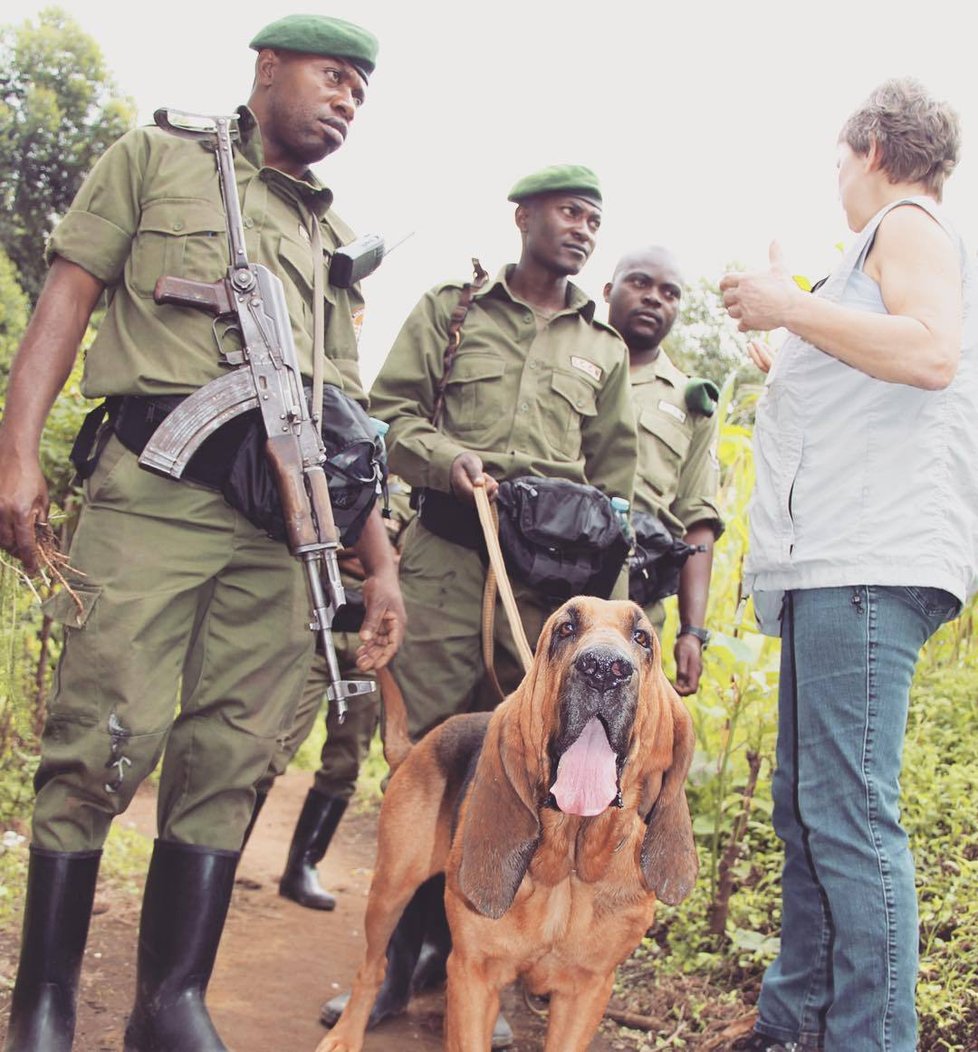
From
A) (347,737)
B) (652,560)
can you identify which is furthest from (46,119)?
(652,560)

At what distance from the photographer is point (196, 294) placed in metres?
3.12

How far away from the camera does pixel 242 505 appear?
10.6 ft

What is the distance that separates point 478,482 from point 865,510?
4.53 ft

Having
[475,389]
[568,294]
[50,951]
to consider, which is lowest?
[50,951]

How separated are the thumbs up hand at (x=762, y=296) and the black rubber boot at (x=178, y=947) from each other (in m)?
2.17

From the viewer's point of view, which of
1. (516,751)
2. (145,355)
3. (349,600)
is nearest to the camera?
(516,751)

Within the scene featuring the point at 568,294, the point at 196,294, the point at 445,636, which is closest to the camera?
the point at 196,294

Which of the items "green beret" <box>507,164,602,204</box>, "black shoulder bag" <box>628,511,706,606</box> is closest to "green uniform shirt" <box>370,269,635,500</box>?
"black shoulder bag" <box>628,511,706,606</box>

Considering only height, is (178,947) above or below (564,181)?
below

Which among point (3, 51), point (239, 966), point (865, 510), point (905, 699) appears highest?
point (3, 51)

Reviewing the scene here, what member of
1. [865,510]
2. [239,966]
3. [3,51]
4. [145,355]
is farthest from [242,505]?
[3,51]

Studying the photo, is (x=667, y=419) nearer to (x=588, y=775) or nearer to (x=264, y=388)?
(x=264, y=388)

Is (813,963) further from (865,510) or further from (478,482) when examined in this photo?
(478,482)

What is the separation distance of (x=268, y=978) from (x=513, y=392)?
2453mm
